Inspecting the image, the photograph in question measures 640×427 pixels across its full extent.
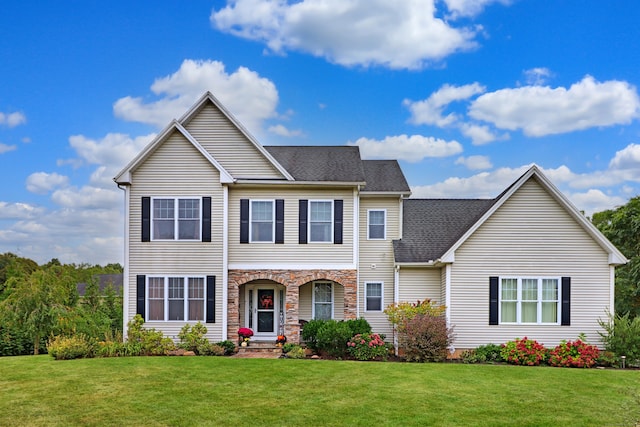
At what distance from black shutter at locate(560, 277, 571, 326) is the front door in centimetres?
1032

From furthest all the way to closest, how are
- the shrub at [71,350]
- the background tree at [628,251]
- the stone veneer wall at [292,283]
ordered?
the background tree at [628,251] → the stone veneer wall at [292,283] → the shrub at [71,350]

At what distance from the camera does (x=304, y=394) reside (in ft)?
45.4

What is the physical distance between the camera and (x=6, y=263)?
61031mm

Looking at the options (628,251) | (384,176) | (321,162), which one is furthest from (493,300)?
(628,251)

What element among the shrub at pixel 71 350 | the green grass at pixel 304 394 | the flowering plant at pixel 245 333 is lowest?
the green grass at pixel 304 394

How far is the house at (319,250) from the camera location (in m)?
19.8

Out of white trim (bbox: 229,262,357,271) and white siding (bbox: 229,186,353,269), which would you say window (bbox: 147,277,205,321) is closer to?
white trim (bbox: 229,262,357,271)

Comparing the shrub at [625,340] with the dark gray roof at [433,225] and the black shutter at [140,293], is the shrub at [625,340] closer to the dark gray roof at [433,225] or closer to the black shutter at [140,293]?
the dark gray roof at [433,225]

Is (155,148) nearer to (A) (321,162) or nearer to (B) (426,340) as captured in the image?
(A) (321,162)

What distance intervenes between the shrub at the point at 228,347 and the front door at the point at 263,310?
2.42m

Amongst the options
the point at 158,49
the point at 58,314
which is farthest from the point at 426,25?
the point at 58,314

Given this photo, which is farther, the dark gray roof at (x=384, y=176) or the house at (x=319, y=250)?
the dark gray roof at (x=384, y=176)

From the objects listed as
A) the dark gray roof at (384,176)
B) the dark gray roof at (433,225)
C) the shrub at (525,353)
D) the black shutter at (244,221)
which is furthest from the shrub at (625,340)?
the black shutter at (244,221)

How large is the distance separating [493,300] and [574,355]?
303 cm
